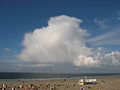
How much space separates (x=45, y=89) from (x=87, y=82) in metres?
Result: 20.1

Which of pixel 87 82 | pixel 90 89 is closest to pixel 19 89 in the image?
pixel 90 89

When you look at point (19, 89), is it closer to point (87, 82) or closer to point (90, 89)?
point (90, 89)

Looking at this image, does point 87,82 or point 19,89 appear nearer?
point 19,89

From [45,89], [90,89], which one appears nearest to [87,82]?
[90,89]

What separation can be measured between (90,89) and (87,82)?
14739mm

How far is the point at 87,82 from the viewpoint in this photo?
199ft

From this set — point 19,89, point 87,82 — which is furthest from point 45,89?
point 87,82

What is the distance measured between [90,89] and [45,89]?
12.4 m

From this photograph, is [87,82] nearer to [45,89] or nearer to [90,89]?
[90,89]

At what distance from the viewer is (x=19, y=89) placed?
153 ft

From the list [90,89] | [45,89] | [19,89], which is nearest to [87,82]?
[90,89]

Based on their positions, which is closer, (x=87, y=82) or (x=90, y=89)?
(x=90, y=89)

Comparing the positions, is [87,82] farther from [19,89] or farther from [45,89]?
[19,89]
